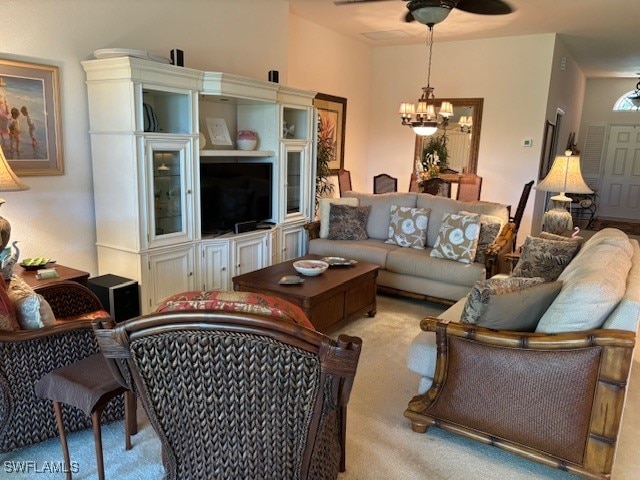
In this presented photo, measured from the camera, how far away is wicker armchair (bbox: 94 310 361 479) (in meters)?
1.29

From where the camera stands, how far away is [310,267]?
3775 millimetres

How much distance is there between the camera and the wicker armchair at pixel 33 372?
81.7 inches

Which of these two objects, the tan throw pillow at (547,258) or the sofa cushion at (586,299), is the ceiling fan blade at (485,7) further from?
the sofa cushion at (586,299)

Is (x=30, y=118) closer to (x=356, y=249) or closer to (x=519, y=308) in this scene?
(x=356, y=249)

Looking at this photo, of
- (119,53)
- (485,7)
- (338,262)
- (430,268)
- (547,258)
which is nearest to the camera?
(547,258)

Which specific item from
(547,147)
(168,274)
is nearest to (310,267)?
(168,274)

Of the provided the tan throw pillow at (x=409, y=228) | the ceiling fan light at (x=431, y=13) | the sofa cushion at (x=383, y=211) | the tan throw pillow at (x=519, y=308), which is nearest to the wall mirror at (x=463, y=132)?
the sofa cushion at (x=383, y=211)

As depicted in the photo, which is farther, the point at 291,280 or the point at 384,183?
the point at 384,183

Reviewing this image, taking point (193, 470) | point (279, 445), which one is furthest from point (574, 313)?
point (193, 470)

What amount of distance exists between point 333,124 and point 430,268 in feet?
10.6

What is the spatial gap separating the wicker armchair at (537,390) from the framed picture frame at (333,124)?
442 cm

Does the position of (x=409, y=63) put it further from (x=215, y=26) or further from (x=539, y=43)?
(x=215, y=26)

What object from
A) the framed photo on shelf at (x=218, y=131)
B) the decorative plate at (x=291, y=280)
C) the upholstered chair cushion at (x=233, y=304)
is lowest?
the decorative plate at (x=291, y=280)

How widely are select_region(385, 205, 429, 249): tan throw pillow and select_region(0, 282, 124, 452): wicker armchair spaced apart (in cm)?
314
